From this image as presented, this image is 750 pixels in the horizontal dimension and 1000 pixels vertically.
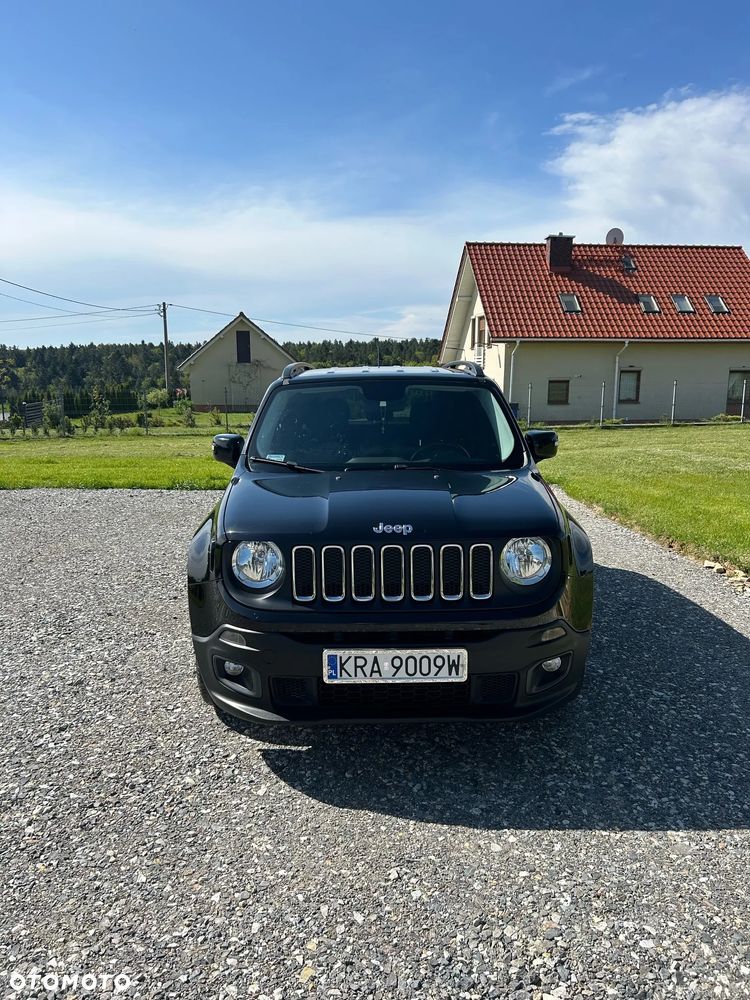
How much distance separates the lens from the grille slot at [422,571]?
3113 millimetres

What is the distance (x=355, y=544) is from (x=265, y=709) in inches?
32.1

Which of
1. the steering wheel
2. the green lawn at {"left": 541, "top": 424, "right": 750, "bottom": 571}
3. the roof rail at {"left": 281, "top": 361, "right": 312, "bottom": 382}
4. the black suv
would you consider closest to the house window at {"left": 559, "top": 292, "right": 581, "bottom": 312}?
the green lawn at {"left": 541, "top": 424, "right": 750, "bottom": 571}

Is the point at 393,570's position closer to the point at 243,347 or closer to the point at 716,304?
the point at 716,304

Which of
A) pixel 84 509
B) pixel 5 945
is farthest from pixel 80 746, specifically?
pixel 84 509

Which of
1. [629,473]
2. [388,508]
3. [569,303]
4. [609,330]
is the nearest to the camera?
[388,508]

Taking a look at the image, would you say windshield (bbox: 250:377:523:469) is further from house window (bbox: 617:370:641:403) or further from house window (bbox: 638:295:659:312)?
house window (bbox: 638:295:659:312)

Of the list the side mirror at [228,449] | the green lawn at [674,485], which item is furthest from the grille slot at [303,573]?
the green lawn at [674,485]

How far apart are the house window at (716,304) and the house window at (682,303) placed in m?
0.80

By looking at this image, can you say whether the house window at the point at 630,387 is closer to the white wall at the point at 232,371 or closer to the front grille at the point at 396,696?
the white wall at the point at 232,371

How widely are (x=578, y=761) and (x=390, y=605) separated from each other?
118cm

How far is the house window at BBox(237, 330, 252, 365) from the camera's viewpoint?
164 feet

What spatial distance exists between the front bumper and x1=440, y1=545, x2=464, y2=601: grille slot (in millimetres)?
175

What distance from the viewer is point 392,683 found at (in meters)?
3.04

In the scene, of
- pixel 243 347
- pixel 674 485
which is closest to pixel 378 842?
pixel 674 485
